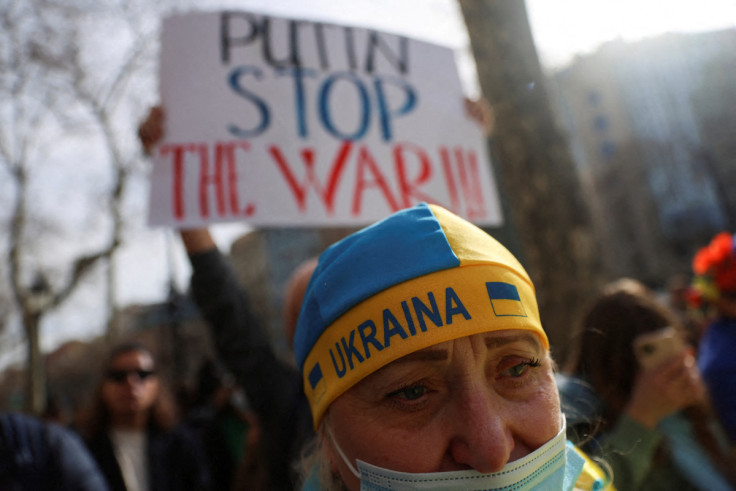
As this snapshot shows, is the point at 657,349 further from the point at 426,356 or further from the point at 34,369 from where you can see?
the point at 34,369

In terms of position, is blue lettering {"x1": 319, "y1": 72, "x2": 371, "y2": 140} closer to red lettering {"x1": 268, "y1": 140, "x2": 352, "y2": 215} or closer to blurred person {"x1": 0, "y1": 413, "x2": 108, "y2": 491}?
red lettering {"x1": 268, "y1": 140, "x2": 352, "y2": 215}

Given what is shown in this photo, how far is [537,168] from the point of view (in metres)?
3.83

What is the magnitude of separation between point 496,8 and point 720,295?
8.05 ft

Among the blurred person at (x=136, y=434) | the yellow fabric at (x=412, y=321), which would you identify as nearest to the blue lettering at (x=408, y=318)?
the yellow fabric at (x=412, y=321)

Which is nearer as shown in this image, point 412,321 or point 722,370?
point 412,321

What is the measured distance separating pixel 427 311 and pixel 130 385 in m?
2.76

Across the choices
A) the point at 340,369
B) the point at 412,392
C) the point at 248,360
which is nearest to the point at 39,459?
the point at 248,360

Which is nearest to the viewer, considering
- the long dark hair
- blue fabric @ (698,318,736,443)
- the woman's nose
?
the woman's nose

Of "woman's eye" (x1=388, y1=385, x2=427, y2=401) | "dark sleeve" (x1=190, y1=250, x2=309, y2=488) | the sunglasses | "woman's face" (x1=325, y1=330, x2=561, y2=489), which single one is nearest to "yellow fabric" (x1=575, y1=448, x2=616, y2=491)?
"woman's face" (x1=325, y1=330, x2=561, y2=489)

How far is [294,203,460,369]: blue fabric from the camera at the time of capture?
1069 mm

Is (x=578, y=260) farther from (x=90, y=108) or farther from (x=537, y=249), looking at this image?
(x=90, y=108)

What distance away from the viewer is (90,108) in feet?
35.3

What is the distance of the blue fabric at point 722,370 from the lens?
7.48ft

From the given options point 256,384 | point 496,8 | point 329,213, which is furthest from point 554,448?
point 496,8
